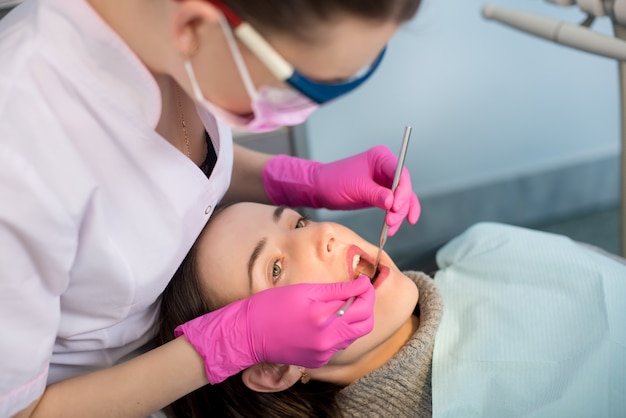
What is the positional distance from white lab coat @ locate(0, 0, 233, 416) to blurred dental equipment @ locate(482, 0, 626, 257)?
0.78 metres

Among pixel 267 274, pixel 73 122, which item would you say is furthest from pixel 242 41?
pixel 267 274

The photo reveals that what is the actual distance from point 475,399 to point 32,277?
2.60 feet

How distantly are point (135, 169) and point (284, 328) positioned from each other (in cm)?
33

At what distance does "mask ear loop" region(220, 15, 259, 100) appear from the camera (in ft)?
2.20

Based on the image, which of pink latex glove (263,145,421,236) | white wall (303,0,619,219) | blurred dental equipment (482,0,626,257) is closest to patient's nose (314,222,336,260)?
pink latex glove (263,145,421,236)

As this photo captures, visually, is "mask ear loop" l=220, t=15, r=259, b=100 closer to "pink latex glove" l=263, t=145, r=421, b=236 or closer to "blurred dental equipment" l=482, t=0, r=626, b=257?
"pink latex glove" l=263, t=145, r=421, b=236

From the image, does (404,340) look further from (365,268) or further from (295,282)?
(295,282)

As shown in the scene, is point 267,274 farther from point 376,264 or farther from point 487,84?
point 487,84

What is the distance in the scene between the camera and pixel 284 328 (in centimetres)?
97

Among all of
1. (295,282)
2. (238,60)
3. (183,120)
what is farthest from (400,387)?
(238,60)

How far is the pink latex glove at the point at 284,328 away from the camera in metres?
0.96

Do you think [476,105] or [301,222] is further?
[476,105]

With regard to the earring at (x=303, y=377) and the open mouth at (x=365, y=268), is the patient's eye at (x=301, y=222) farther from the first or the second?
the earring at (x=303, y=377)

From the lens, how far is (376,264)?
3.95 feet
